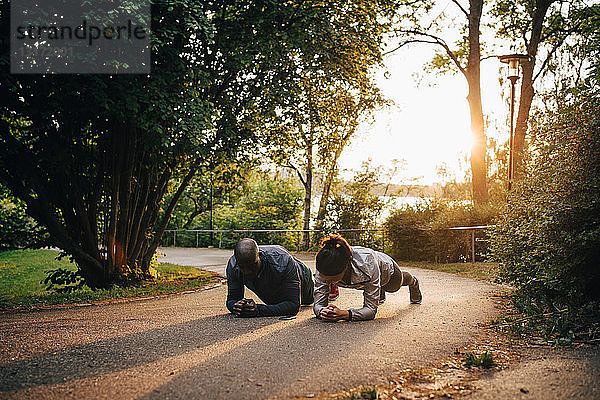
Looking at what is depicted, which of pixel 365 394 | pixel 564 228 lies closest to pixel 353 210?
pixel 564 228

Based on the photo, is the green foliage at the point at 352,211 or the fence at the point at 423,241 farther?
the green foliage at the point at 352,211

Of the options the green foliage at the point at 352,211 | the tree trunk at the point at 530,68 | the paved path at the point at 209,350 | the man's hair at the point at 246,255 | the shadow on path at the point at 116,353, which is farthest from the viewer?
the green foliage at the point at 352,211

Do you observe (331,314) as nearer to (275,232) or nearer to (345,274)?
(345,274)

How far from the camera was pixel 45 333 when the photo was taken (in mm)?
5926

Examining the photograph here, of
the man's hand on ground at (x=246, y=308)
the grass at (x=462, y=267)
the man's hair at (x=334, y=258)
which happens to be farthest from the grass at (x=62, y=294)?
the grass at (x=462, y=267)

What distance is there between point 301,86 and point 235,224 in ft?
57.1

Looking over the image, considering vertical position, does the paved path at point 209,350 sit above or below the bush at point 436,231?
below

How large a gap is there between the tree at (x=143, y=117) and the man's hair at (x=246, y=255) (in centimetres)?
358

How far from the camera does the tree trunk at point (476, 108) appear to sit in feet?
67.5

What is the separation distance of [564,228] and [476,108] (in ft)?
51.7

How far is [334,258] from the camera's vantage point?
5.94 metres

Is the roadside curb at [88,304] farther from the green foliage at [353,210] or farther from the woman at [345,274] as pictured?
the green foliage at [353,210]

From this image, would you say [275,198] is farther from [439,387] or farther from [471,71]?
[439,387]

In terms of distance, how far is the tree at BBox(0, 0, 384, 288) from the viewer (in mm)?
8742
